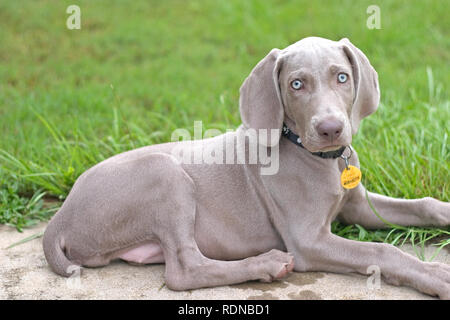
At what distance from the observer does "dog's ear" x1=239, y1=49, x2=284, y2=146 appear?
132 inches

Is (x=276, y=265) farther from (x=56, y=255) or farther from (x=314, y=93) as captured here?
(x=56, y=255)

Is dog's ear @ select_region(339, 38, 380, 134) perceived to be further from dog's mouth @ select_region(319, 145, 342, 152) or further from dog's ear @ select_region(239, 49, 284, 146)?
dog's ear @ select_region(239, 49, 284, 146)

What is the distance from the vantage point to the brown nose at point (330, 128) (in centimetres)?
299

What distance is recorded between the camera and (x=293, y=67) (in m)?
3.23

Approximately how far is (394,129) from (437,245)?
4.82 feet

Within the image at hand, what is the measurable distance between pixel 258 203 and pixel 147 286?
2.61ft

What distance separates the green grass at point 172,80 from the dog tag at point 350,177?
0.44 meters

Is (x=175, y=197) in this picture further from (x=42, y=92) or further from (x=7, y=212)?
(x=42, y=92)

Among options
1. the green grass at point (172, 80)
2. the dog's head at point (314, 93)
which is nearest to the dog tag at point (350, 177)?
the dog's head at point (314, 93)

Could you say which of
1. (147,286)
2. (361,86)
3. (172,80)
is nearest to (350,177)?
(361,86)

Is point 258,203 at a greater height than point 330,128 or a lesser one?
lesser

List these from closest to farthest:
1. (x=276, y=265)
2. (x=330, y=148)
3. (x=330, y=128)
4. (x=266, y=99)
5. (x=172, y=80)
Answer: (x=330, y=128) < (x=330, y=148) < (x=276, y=265) < (x=266, y=99) < (x=172, y=80)

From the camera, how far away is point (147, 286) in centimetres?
330

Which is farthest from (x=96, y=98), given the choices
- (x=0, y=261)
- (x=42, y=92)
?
(x=0, y=261)
